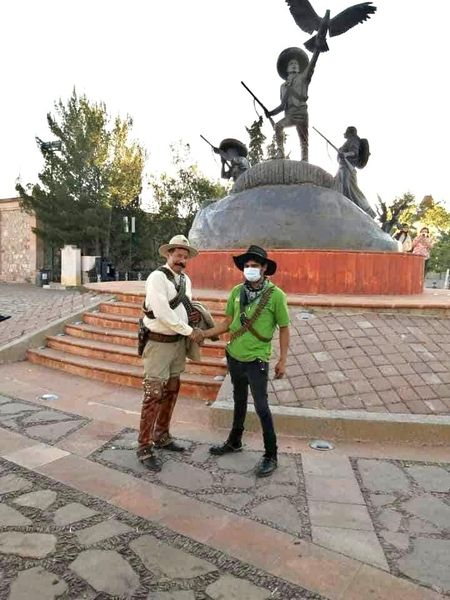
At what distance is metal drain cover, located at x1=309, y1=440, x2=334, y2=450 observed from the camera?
3870mm

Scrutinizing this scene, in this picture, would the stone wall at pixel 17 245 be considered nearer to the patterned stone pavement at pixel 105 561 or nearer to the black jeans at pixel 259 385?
the black jeans at pixel 259 385

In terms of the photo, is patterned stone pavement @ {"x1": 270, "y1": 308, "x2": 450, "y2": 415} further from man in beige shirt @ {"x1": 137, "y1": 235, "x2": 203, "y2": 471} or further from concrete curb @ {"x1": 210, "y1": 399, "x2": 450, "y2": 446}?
man in beige shirt @ {"x1": 137, "y1": 235, "x2": 203, "y2": 471}

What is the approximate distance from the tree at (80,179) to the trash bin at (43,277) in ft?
5.69

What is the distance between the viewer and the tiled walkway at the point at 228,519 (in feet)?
7.11

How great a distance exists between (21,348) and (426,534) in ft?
19.3

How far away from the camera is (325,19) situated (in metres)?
10.4

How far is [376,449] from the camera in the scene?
3881 millimetres

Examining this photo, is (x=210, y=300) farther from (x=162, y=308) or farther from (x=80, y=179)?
(x=80, y=179)

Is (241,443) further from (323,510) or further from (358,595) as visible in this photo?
(358,595)

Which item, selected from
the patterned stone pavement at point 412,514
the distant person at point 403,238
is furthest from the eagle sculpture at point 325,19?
the patterned stone pavement at point 412,514

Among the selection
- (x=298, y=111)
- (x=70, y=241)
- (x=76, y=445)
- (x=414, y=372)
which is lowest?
(x=76, y=445)

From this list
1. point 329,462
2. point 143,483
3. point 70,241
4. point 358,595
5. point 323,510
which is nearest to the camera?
point 358,595

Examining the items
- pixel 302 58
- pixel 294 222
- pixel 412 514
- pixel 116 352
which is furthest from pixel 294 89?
pixel 412 514

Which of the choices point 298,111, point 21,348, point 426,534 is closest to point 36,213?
point 298,111
